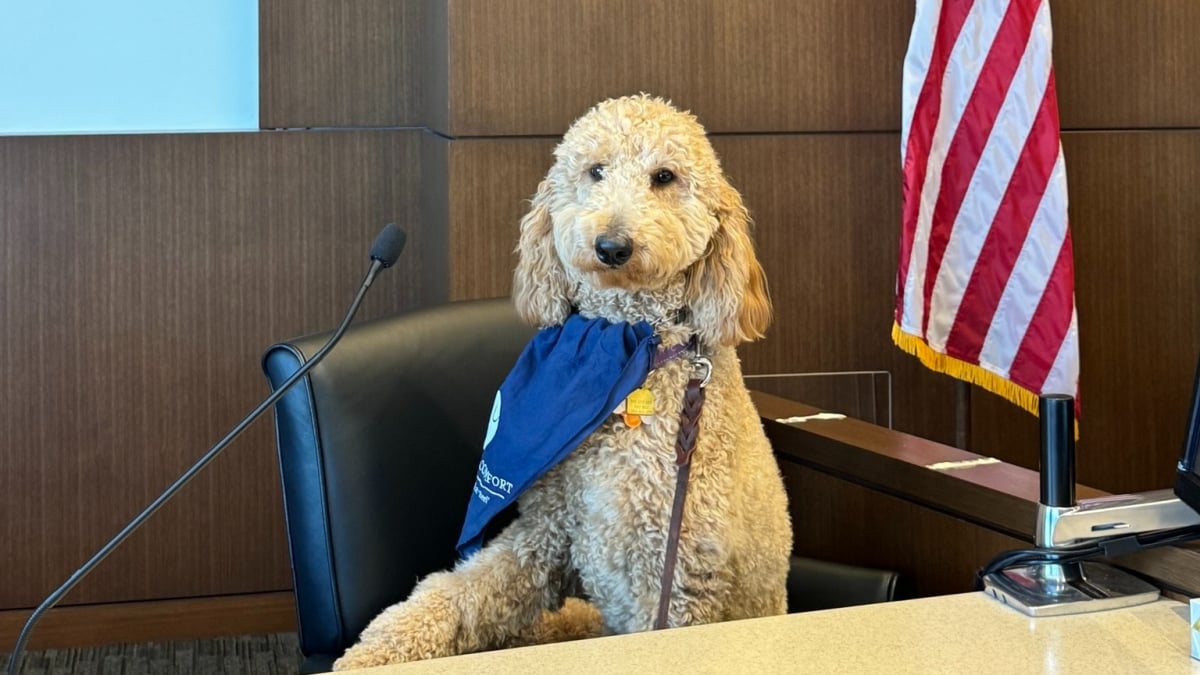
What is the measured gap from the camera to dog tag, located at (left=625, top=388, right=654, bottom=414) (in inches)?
65.1

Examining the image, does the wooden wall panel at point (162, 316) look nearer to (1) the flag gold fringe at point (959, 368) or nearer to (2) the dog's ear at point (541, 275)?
(1) the flag gold fringe at point (959, 368)

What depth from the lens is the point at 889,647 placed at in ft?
3.86

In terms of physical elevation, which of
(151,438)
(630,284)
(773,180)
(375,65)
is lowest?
(151,438)

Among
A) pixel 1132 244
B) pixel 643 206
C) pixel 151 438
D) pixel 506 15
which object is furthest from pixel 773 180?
pixel 151 438

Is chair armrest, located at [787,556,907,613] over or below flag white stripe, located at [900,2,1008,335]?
below

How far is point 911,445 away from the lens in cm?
204

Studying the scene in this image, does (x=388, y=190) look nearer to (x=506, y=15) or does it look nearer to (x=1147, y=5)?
(x=506, y=15)

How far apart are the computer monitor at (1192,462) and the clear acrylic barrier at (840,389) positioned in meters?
1.70

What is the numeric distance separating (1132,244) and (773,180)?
0.91 metres

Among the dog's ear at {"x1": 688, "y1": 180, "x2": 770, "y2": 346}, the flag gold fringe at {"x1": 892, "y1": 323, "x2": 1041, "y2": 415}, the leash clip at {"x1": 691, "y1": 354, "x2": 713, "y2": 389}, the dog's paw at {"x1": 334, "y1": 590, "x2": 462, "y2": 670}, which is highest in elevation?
the dog's ear at {"x1": 688, "y1": 180, "x2": 770, "y2": 346}

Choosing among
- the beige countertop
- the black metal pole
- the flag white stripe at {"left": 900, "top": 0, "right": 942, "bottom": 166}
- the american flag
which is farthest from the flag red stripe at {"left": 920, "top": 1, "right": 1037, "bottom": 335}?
the beige countertop

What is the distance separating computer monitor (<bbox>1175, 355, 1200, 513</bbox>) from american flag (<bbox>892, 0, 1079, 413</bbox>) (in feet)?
5.05

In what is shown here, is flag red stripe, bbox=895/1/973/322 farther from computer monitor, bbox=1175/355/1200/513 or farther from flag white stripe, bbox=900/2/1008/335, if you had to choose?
computer monitor, bbox=1175/355/1200/513

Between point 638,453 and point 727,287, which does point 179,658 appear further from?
point 727,287
